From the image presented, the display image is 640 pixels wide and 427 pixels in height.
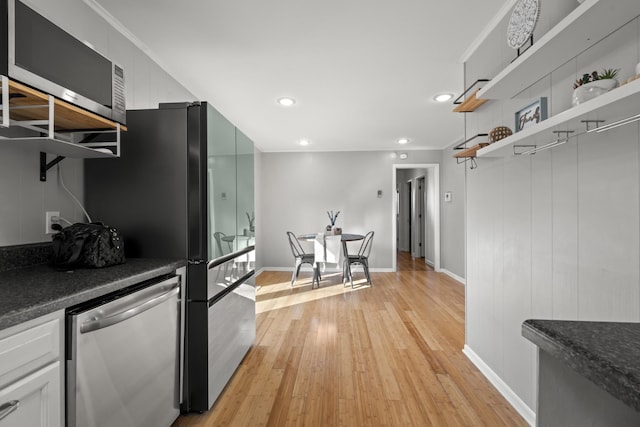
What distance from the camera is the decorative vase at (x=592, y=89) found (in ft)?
3.69

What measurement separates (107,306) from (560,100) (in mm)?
2195

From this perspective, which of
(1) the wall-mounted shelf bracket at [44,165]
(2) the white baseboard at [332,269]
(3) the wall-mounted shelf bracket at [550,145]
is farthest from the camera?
(2) the white baseboard at [332,269]

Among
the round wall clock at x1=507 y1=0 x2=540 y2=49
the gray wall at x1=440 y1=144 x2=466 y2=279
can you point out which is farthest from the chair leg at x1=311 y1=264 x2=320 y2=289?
the round wall clock at x1=507 y1=0 x2=540 y2=49

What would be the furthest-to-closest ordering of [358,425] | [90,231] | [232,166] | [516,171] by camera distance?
[232,166], [516,171], [358,425], [90,231]

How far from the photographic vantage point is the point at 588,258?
1381 mm

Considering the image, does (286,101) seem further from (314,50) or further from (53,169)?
(53,169)

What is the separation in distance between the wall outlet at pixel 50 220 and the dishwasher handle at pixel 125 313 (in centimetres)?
72

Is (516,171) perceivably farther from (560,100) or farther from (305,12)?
(305,12)

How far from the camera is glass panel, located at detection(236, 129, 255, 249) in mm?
2457

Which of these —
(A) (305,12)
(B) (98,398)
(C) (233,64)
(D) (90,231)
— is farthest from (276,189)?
(B) (98,398)

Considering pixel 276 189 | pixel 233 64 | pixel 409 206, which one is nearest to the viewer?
pixel 233 64

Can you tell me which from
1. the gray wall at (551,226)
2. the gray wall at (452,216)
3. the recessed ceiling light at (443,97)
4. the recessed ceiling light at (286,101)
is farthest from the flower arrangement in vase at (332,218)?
the gray wall at (551,226)

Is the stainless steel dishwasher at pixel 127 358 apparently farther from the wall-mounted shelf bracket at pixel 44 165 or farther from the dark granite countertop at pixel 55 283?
the wall-mounted shelf bracket at pixel 44 165

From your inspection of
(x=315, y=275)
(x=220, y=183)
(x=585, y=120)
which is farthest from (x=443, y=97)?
(x=315, y=275)
